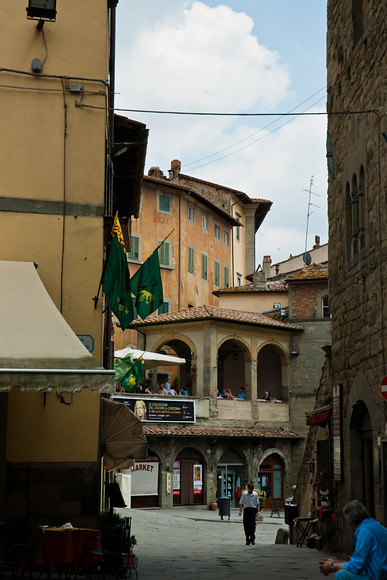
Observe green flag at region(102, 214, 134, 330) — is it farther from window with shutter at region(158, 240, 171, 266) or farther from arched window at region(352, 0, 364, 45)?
window with shutter at region(158, 240, 171, 266)

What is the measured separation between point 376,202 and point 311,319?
86.2 feet

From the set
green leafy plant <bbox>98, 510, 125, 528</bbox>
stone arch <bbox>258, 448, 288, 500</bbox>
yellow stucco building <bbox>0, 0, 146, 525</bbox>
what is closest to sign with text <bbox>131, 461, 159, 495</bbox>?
stone arch <bbox>258, 448, 288, 500</bbox>

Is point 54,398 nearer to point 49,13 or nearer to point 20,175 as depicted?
point 20,175

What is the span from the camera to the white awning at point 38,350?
8.58m

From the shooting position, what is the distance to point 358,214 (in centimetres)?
1345

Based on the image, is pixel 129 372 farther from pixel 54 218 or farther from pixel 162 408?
pixel 54 218

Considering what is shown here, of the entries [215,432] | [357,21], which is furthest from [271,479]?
[357,21]

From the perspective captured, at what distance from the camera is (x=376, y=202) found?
476 inches

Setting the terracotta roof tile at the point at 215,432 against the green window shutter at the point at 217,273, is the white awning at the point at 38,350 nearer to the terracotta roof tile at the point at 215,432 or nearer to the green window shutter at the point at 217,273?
the terracotta roof tile at the point at 215,432

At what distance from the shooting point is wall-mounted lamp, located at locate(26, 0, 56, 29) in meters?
11.8

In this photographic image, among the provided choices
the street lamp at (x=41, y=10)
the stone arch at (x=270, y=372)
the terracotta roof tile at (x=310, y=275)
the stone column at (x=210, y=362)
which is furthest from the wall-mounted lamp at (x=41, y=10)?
the stone arch at (x=270, y=372)

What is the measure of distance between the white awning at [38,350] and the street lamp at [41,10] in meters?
4.09

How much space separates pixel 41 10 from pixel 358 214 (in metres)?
5.89

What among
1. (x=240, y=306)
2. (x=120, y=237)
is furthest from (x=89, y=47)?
(x=240, y=306)
